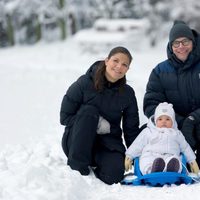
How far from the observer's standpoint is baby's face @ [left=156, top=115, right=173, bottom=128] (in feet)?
16.8

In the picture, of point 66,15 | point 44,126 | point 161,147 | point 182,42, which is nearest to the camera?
point 161,147

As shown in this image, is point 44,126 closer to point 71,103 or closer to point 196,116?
point 71,103

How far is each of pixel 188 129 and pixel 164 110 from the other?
362 millimetres

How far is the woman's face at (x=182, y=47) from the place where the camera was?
17.4ft

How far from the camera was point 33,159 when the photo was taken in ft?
19.0

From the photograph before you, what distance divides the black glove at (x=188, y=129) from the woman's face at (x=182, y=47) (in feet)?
2.17

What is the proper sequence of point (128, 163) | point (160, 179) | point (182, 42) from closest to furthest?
1. point (160, 179)
2. point (128, 163)
3. point (182, 42)

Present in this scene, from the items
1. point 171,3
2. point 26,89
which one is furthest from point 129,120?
point 171,3

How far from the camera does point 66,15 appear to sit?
82.2 ft

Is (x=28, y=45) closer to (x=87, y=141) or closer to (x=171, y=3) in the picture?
(x=171, y=3)

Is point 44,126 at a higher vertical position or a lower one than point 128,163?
lower

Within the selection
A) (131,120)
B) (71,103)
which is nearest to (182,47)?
(131,120)

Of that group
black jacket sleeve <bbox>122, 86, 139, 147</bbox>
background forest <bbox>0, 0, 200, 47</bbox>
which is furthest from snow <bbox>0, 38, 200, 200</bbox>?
background forest <bbox>0, 0, 200, 47</bbox>

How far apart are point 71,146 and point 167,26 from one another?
18524mm
